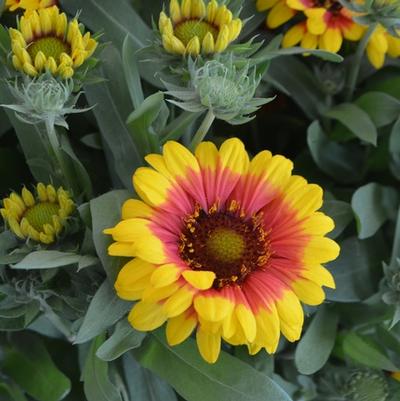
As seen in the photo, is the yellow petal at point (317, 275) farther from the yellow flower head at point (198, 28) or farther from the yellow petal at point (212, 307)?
the yellow flower head at point (198, 28)

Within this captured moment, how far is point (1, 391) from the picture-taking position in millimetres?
818

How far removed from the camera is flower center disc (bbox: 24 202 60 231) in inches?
26.5

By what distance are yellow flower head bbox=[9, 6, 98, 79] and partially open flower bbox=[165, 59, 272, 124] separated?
95 mm

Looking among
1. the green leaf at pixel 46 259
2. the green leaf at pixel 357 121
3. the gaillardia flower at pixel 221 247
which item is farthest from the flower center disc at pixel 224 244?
the green leaf at pixel 357 121

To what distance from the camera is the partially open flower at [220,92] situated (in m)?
0.62

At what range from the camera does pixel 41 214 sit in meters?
0.68

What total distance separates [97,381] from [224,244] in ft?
0.63

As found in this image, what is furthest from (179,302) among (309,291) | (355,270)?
(355,270)

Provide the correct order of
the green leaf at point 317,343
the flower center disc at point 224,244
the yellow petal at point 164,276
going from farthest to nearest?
the green leaf at point 317,343
the flower center disc at point 224,244
the yellow petal at point 164,276

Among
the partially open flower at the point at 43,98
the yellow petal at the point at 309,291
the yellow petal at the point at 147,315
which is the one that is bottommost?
the yellow petal at the point at 309,291

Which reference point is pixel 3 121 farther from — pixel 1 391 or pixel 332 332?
pixel 332 332

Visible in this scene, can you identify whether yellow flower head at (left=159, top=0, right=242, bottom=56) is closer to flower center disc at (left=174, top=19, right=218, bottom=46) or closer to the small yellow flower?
flower center disc at (left=174, top=19, right=218, bottom=46)

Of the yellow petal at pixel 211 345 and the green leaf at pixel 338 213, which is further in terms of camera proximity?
the green leaf at pixel 338 213

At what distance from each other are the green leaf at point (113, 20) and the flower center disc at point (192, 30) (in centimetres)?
12
